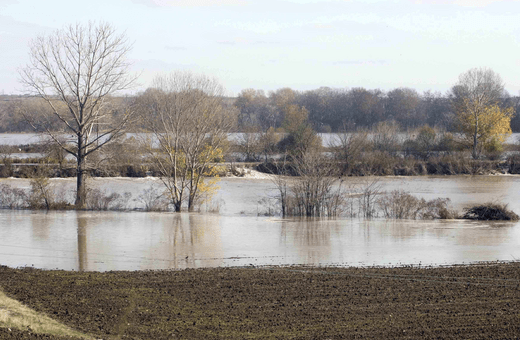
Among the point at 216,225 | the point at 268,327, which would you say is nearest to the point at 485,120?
the point at 216,225

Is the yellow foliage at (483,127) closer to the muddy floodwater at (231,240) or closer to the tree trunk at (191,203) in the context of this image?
the muddy floodwater at (231,240)

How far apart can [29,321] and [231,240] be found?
11.0 metres

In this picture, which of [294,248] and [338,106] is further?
[338,106]

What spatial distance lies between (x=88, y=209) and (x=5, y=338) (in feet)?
65.8

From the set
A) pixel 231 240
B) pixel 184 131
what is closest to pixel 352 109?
pixel 184 131

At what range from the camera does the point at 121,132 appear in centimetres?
2759

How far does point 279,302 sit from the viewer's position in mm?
10836

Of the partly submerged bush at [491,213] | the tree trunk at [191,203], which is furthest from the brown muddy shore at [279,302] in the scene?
the tree trunk at [191,203]

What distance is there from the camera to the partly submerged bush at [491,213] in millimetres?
24531

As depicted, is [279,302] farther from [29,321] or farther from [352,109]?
[352,109]

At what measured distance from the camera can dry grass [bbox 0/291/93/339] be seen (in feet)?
27.6

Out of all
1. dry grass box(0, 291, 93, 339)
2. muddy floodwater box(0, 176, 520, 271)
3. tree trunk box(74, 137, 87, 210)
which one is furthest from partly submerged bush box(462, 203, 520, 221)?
dry grass box(0, 291, 93, 339)

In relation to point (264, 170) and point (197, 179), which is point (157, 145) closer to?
point (197, 179)

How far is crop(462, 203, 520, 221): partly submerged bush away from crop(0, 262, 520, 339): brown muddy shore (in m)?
11.3
